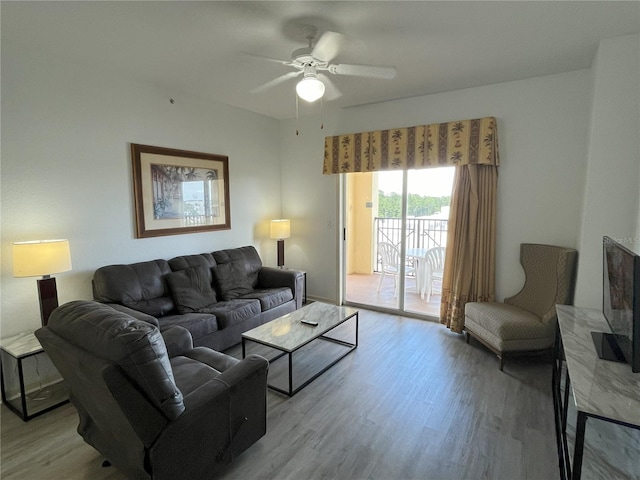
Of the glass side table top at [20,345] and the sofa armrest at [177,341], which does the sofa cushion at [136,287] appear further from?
the sofa armrest at [177,341]

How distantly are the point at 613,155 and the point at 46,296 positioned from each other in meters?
4.31

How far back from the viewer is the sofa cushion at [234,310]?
3150mm

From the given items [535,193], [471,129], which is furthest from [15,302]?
[535,193]

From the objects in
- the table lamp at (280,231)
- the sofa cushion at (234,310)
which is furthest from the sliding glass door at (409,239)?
the sofa cushion at (234,310)

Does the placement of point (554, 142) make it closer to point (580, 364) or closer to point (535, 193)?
point (535, 193)

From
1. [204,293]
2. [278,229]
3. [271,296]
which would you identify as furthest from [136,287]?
[278,229]

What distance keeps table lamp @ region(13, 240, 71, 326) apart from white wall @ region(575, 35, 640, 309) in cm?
398

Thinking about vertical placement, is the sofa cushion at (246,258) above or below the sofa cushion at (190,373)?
above

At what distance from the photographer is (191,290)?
3.29m

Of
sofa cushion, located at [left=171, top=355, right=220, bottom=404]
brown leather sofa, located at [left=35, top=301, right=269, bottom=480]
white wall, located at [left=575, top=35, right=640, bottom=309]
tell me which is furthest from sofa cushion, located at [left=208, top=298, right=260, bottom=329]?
white wall, located at [left=575, top=35, right=640, bottom=309]

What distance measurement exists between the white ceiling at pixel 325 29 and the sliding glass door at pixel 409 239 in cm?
122

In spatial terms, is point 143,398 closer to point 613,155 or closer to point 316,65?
point 316,65

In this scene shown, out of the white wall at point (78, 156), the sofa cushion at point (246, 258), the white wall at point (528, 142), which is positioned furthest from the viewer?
the sofa cushion at point (246, 258)

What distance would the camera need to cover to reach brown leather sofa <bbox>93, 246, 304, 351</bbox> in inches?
115
